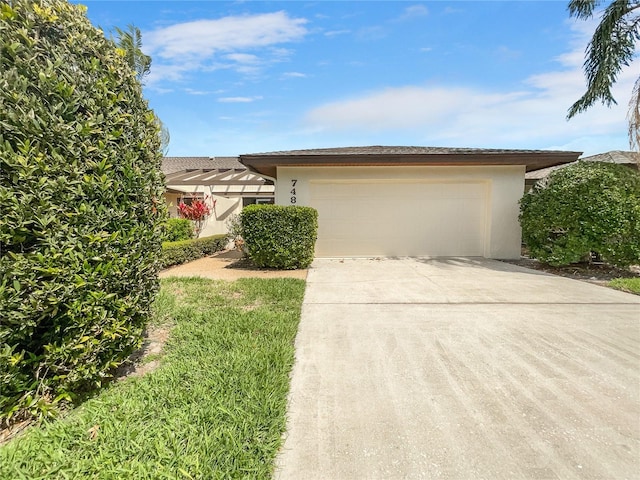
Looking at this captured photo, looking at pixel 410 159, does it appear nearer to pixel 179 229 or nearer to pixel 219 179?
pixel 179 229

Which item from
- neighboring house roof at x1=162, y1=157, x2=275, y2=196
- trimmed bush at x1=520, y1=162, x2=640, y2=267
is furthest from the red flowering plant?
trimmed bush at x1=520, y1=162, x2=640, y2=267

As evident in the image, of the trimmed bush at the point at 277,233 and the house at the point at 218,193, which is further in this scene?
the house at the point at 218,193

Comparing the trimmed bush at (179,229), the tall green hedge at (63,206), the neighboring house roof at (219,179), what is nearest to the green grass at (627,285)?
the tall green hedge at (63,206)

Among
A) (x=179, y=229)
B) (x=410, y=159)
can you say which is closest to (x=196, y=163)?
(x=179, y=229)

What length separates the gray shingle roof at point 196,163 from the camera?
2488 centimetres

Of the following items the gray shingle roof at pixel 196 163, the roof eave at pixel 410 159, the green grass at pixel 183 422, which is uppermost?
the gray shingle roof at pixel 196 163

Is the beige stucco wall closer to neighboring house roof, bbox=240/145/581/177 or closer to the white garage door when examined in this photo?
the white garage door

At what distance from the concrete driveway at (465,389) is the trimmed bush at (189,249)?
4878 mm

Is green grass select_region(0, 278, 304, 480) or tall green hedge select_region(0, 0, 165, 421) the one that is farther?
tall green hedge select_region(0, 0, 165, 421)

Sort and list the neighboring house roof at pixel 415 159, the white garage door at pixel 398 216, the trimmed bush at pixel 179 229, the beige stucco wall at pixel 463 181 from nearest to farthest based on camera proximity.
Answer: the neighboring house roof at pixel 415 159 < the beige stucco wall at pixel 463 181 < the white garage door at pixel 398 216 < the trimmed bush at pixel 179 229

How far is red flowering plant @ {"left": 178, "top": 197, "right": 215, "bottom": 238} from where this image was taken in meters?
11.6

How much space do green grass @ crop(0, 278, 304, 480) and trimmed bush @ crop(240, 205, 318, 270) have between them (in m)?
3.80

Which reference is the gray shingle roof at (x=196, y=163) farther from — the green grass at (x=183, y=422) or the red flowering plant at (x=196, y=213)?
the green grass at (x=183, y=422)

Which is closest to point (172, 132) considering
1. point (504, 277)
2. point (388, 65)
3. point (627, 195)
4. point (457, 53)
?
A: point (388, 65)
